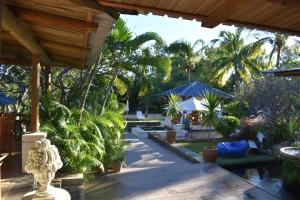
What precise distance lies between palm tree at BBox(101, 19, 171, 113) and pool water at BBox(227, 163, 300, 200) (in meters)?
4.30

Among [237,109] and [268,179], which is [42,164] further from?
[237,109]

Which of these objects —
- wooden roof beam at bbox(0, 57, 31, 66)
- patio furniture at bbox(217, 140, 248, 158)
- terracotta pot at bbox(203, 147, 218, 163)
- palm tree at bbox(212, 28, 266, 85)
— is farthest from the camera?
palm tree at bbox(212, 28, 266, 85)

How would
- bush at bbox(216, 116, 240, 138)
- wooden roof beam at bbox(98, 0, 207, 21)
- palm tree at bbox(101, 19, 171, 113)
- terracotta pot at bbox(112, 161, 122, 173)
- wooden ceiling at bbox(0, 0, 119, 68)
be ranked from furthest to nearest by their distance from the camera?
bush at bbox(216, 116, 240, 138) → palm tree at bbox(101, 19, 171, 113) → terracotta pot at bbox(112, 161, 122, 173) → wooden ceiling at bbox(0, 0, 119, 68) → wooden roof beam at bbox(98, 0, 207, 21)

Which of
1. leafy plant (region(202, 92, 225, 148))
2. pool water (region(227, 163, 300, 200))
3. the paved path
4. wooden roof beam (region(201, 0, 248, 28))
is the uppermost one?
wooden roof beam (region(201, 0, 248, 28))

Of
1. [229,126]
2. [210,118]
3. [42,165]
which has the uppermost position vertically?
[210,118]

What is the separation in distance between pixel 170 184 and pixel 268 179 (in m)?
2.93

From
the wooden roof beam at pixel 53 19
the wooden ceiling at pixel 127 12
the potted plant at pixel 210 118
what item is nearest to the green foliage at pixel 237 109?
the potted plant at pixel 210 118

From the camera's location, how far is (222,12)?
3.11m

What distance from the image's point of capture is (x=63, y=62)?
10.7 metres

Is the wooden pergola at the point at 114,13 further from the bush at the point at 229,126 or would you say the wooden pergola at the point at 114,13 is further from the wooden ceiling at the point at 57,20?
the bush at the point at 229,126

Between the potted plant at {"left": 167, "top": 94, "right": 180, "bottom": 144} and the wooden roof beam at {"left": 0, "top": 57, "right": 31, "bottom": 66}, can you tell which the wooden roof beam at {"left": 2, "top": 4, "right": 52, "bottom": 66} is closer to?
the wooden roof beam at {"left": 0, "top": 57, "right": 31, "bottom": 66}

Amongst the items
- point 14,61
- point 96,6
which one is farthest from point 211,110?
point 96,6

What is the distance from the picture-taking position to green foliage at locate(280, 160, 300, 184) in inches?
322

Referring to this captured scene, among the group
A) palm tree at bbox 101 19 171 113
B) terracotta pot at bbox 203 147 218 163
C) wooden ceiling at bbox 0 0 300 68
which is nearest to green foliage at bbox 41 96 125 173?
palm tree at bbox 101 19 171 113
